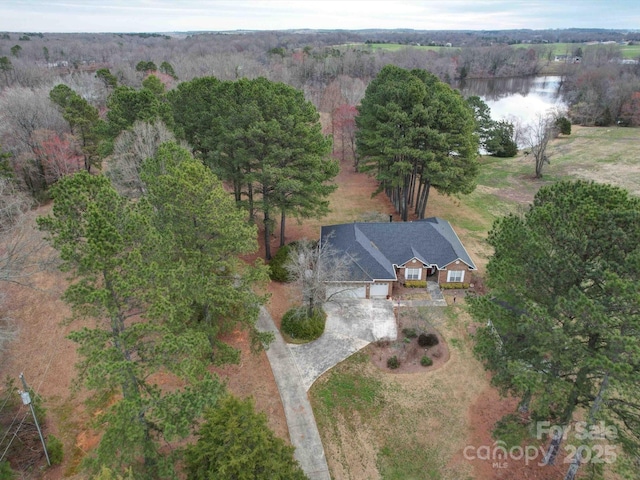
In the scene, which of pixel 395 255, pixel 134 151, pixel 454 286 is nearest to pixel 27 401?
pixel 134 151

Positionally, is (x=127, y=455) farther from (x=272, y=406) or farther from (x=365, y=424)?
(x=365, y=424)

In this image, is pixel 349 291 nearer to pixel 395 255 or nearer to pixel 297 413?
pixel 395 255

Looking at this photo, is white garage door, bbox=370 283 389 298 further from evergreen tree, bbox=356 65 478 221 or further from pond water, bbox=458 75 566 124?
pond water, bbox=458 75 566 124

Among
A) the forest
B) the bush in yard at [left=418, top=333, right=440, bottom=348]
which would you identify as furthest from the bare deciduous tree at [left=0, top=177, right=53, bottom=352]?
the bush in yard at [left=418, top=333, right=440, bottom=348]

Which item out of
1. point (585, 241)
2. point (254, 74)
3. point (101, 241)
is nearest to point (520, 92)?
point (254, 74)

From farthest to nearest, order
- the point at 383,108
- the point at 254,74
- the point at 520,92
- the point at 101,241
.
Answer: the point at 520,92 → the point at 254,74 → the point at 383,108 → the point at 101,241

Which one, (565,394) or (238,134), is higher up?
(238,134)
